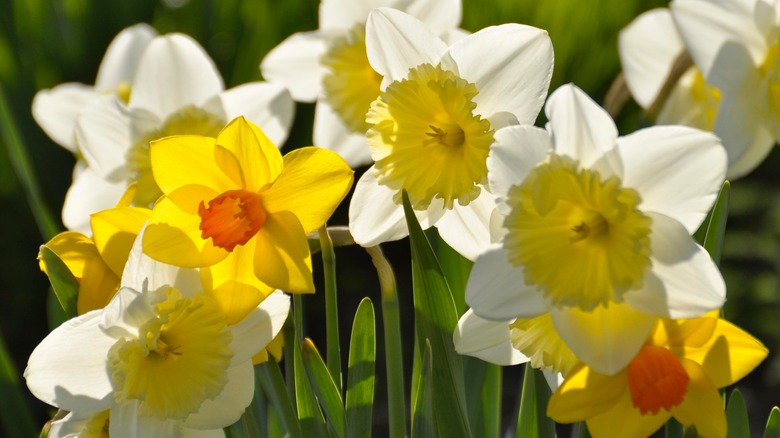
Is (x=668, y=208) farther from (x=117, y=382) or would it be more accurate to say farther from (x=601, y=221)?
(x=117, y=382)

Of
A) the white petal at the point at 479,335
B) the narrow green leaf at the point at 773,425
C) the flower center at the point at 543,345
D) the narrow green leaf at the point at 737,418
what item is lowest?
the narrow green leaf at the point at 737,418

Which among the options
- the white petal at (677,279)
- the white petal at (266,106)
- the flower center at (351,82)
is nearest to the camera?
the white petal at (677,279)

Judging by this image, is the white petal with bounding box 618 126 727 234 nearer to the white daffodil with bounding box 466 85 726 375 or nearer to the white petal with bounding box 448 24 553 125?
the white daffodil with bounding box 466 85 726 375

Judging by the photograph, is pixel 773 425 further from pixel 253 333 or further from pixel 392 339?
pixel 253 333

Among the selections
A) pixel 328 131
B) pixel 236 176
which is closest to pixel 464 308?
pixel 328 131

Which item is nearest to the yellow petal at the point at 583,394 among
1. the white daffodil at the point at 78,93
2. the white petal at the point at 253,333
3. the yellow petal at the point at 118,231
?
the white petal at the point at 253,333

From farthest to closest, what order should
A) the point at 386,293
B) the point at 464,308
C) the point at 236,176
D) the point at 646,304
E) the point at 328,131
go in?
the point at 328,131 < the point at 464,308 < the point at 386,293 < the point at 236,176 < the point at 646,304

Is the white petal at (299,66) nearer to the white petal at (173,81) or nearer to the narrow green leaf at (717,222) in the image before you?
the white petal at (173,81)
